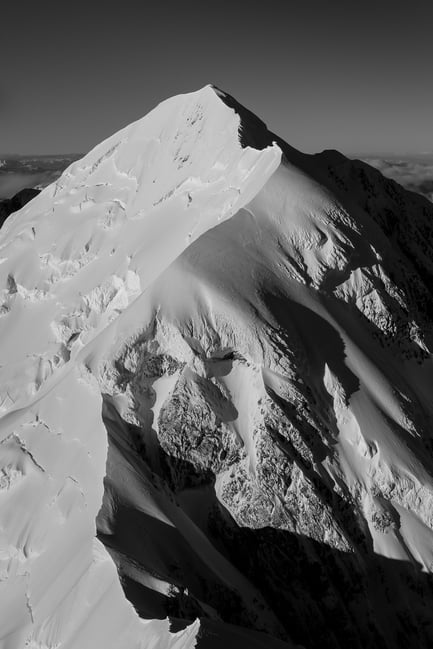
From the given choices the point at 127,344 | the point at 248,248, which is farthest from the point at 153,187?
the point at 127,344

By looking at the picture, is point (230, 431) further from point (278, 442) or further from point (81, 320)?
point (81, 320)

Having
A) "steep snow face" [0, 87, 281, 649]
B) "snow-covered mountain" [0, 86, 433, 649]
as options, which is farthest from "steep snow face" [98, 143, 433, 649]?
"steep snow face" [0, 87, 281, 649]

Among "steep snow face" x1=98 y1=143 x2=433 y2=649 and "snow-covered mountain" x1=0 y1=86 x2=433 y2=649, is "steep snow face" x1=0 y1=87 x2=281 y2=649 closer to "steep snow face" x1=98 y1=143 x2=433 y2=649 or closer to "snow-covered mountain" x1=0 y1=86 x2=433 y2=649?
"snow-covered mountain" x1=0 y1=86 x2=433 y2=649

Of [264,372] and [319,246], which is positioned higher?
[319,246]

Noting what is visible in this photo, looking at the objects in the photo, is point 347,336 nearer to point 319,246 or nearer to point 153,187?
point 319,246

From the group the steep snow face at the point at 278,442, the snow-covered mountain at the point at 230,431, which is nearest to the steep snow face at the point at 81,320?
the snow-covered mountain at the point at 230,431

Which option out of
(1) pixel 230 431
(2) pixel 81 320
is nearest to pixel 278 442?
(1) pixel 230 431
